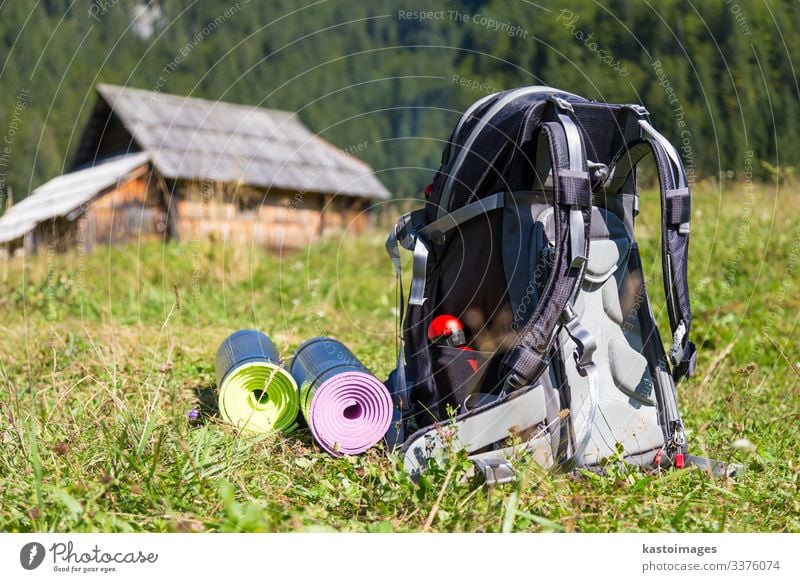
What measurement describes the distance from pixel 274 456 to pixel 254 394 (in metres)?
0.39

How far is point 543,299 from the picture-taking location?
2.25m

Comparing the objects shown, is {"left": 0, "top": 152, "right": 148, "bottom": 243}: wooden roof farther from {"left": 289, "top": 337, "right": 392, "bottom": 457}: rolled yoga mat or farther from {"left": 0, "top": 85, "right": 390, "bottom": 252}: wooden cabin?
{"left": 289, "top": 337, "right": 392, "bottom": 457}: rolled yoga mat

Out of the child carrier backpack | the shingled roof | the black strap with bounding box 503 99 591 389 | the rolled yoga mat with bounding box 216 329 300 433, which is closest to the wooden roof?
the shingled roof

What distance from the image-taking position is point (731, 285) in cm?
555

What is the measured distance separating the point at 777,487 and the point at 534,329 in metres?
0.94

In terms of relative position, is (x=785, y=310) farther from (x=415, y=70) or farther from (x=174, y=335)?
(x=415, y=70)

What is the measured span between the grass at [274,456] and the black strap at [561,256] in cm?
34

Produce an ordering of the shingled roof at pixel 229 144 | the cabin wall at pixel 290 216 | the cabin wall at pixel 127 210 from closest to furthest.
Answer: the cabin wall at pixel 290 216
the shingled roof at pixel 229 144
the cabin wall at pixel 127 210

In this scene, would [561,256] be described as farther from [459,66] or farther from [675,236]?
[459,66]

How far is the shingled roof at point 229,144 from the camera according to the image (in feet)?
48.5

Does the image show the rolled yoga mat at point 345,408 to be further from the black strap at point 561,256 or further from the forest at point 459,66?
the forest at point 459,66
